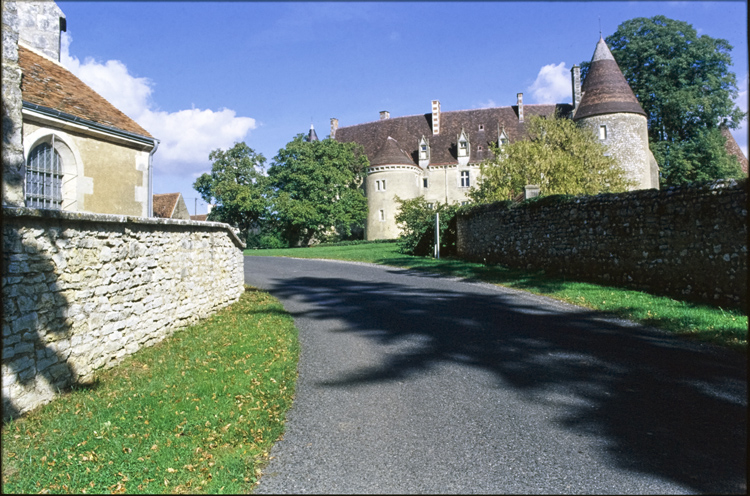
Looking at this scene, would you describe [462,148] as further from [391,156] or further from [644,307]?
[644,307]

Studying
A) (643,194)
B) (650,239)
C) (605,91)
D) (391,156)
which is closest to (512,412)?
(650,239)

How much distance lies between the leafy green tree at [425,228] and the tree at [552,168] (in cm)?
246

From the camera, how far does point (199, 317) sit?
962 centimetres

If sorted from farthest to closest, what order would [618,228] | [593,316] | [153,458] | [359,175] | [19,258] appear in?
[359,175] < [618,228] < [593,316] < [19,258] < [153,458]

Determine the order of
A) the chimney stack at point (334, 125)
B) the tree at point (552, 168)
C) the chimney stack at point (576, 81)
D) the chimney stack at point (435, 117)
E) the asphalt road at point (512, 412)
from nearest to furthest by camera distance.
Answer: the asphalt road at point (512, 412), the tree at point (552, 168), the chimney stack at point (576, 81), the chimney stack at point (435, 117), the chimney stack at point (334, 125)

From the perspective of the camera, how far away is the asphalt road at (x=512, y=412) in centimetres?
336

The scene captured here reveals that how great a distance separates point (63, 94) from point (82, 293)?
9.74 metres

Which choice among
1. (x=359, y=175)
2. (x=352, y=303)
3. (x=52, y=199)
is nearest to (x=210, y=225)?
(x=352, y=303)

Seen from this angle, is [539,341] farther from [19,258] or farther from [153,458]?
[19,258]

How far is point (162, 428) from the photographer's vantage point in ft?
14.5

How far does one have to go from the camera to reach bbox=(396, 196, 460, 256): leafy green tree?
24625mm

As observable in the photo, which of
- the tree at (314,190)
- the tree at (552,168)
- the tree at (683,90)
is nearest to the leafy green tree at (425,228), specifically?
the tree at (552,168)

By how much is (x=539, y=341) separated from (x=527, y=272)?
8.74 metres

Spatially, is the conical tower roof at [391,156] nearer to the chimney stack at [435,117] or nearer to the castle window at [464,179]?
the castle window at [464,179]
